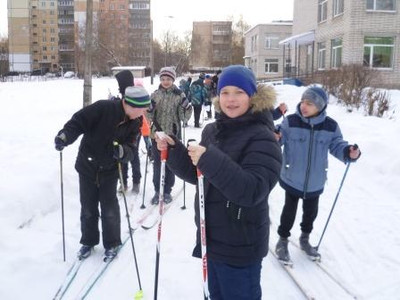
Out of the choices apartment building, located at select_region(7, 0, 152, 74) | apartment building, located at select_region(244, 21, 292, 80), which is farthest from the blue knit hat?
apartment building, located at select_region(7, 0, 152, 74)

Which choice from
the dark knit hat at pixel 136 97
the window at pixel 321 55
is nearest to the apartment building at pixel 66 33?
the window at pixel 321 55

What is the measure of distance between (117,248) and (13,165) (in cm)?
367

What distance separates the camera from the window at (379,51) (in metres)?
27.0

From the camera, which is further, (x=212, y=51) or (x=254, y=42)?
(x=212, y=51)

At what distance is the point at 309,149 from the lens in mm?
4418

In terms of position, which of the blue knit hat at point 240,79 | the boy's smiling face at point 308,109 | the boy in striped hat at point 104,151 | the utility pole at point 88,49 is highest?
the utility pole at point 88,49

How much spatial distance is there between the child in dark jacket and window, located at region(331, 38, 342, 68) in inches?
1107

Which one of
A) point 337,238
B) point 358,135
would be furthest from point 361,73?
point 337,238

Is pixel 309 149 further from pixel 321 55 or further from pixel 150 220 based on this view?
pixel 321 55

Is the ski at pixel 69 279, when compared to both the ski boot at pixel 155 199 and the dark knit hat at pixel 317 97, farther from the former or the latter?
the dark knit hat at pixel 317 97

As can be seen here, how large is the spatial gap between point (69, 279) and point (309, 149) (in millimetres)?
2698

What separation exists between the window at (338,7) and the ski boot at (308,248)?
89.1ft

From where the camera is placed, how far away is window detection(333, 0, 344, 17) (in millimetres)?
28781

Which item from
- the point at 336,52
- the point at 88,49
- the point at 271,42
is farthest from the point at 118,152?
the point at 271,42
